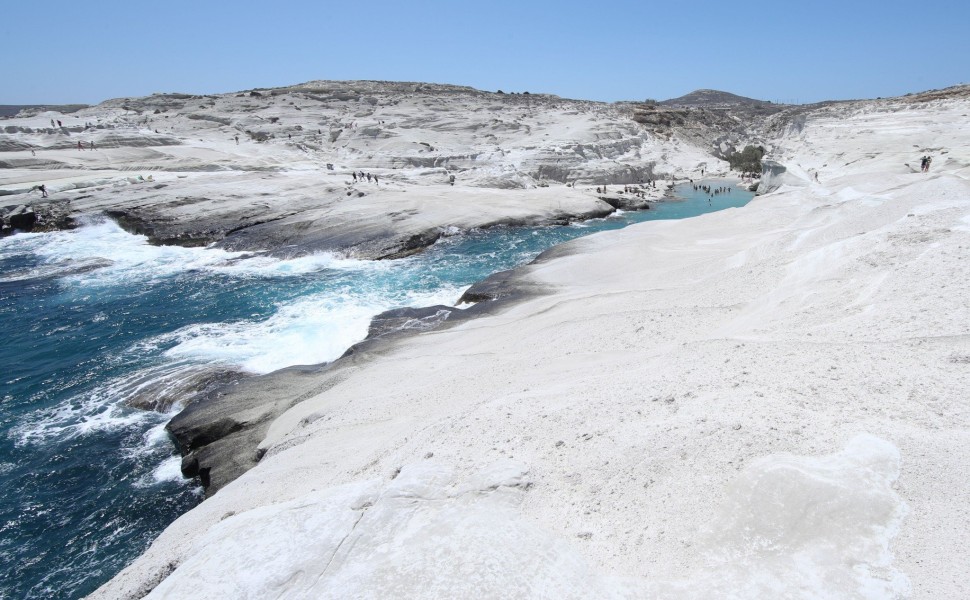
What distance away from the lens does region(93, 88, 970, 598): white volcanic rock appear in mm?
4602

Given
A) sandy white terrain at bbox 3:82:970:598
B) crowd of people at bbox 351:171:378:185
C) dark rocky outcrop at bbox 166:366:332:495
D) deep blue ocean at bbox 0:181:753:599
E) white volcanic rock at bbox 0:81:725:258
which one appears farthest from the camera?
crowd of people at bbox 351:171:378:185

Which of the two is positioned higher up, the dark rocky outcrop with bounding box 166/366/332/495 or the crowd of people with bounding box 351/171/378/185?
the crowd of people with bounding box 351/171/378/185

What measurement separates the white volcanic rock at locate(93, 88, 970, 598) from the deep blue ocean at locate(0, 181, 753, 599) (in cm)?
335

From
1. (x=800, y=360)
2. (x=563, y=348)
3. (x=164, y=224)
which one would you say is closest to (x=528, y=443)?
(x=800, y=360)

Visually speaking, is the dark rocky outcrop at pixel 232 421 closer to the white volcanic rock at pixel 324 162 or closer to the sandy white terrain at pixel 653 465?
the sandy white terrain at pixel 653 465

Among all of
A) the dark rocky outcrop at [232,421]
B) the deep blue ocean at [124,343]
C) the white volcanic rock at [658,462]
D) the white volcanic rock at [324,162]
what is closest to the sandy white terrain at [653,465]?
the white volcanic rock at [658,462]

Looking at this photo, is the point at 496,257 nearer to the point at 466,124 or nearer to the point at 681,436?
the point at 681,436

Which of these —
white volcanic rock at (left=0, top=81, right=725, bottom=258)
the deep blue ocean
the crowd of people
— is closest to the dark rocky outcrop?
the deep blue ocean

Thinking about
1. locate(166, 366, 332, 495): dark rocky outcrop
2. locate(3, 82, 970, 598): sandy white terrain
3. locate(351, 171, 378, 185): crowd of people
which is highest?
locate(351, 171, 378, 185): crowd of people

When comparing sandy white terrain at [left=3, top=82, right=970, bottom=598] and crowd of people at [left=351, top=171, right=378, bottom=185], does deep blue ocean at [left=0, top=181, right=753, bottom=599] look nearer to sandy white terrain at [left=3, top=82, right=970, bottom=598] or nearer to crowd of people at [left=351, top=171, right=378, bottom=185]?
sandy white terrain at [left=3, top=82, right=970, bottom=598]

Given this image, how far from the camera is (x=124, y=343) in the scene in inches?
730

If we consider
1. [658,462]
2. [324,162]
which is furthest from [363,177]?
[658,462]

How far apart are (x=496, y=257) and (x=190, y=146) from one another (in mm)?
34378

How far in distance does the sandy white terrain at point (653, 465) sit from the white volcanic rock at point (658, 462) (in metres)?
0.03
